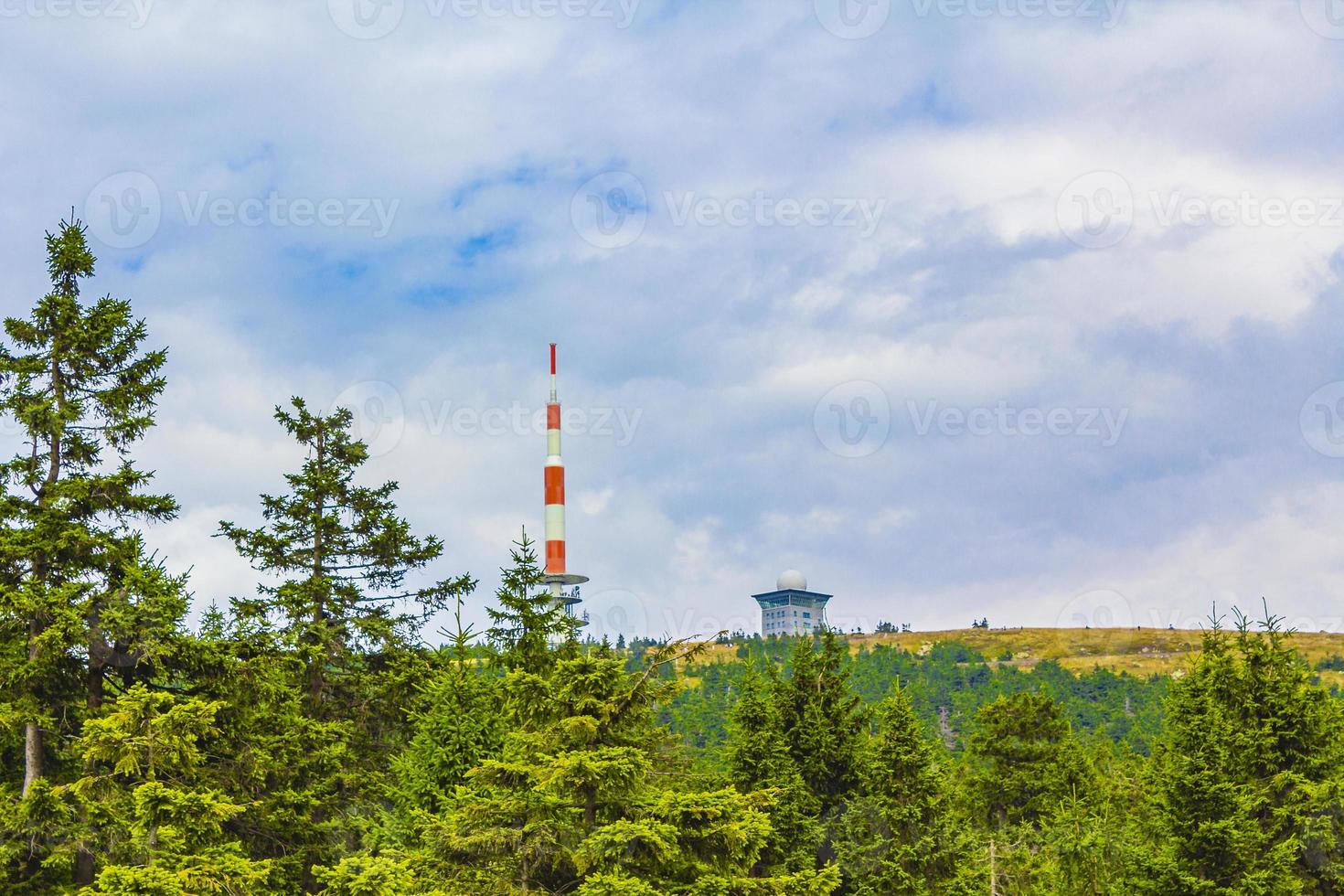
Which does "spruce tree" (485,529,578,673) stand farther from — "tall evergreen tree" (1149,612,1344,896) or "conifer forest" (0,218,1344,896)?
"tall evergreen tree" (1149,612,1344,896)

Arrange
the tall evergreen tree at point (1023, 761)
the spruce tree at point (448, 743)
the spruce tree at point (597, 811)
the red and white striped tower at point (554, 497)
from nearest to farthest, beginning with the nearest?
the spruce tree at point (597, 811), the spruce tree at point (448, 743), the tall evergreen tree at point (1023, 761), the red and white striped tower at point (554, 497)

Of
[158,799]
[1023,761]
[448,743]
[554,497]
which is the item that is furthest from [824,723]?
[554,497]

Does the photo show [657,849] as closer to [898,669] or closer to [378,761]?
[378,761]

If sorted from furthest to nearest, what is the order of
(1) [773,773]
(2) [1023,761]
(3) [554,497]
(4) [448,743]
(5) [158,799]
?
(3) [554,497] → (2) [1023,761] → (1) [773,773] → (4) [448,743] → (5) [158,799]

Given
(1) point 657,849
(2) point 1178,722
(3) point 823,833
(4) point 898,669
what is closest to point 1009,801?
(2) point 1178,722

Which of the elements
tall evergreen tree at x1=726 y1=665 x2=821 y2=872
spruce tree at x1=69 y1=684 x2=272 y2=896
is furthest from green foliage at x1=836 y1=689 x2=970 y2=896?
spruce tree at x1=69 y1=684 x2=272 y2=896

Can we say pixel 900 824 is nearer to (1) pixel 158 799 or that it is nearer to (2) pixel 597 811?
(2) pixel 597 811

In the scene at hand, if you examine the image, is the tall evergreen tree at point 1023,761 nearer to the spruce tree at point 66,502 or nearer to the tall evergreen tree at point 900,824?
the tall evergreen tree at point 900,824

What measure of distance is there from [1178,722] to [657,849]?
1914 centimetres

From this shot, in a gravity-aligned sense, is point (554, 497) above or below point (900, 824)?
above

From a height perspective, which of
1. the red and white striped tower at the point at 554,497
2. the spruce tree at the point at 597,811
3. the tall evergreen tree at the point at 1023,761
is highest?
the red and white striped tower at the point at 554,497

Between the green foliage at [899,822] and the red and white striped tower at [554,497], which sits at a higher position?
the red and white striped tower at [554,497]

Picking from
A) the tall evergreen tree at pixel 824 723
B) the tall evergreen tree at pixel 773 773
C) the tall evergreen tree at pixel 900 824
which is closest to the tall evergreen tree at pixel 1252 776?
the tall evergreen tree at pixel 900 824

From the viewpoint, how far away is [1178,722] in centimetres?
3316
